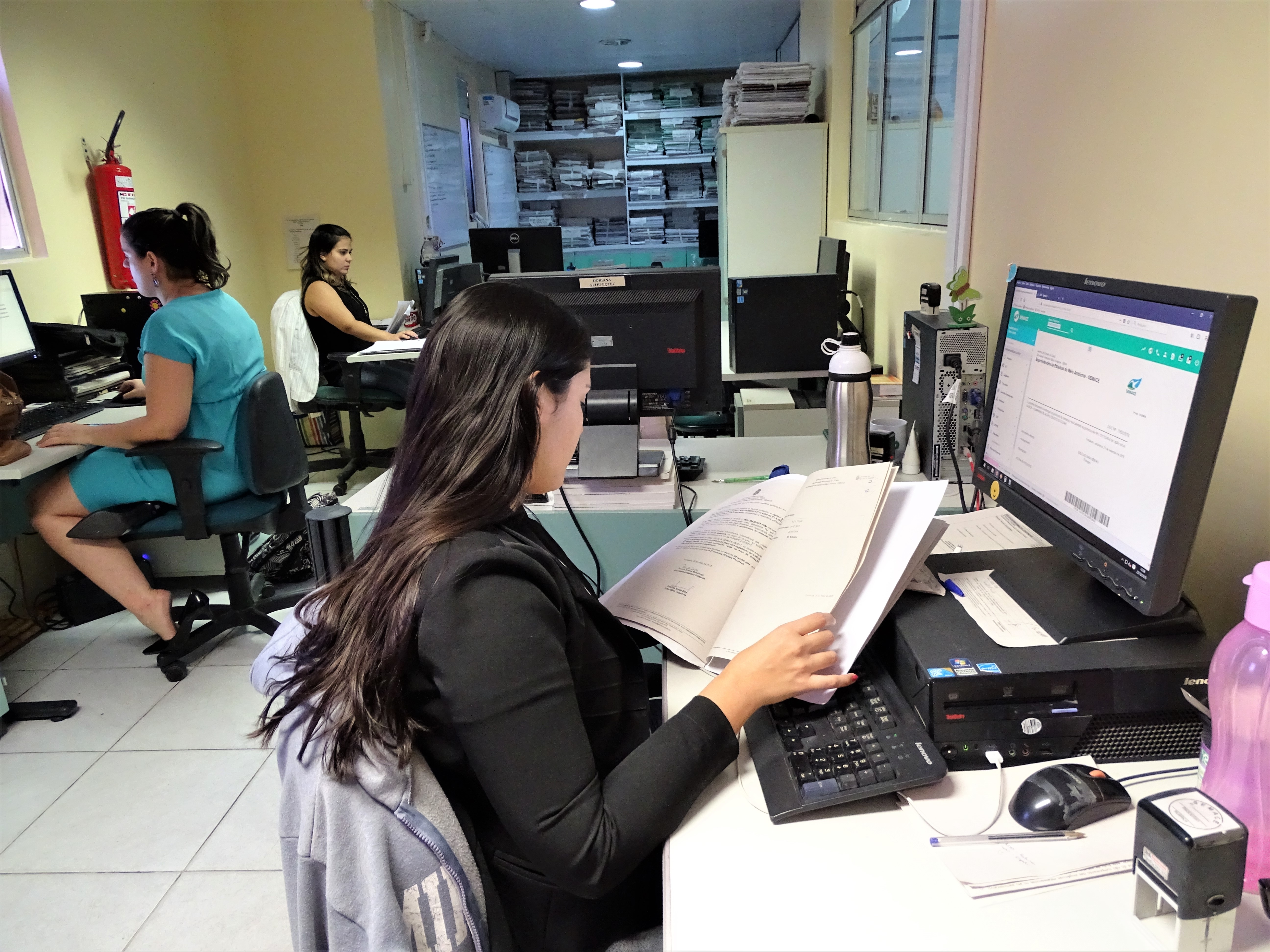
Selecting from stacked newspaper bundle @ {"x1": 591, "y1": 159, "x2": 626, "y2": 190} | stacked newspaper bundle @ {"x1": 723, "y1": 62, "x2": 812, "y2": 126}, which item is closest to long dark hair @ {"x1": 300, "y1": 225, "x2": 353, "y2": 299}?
stacked newspaper bundle @ {"x1": 723, "y1": 62, "x2": 812, "y2": 126}

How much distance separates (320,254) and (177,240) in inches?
67.4

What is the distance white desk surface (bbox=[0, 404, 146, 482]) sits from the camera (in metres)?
2.20

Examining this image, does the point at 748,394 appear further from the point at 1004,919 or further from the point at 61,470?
the point at 1004,919

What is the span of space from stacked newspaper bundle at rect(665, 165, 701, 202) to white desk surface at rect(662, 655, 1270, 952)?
655 cm

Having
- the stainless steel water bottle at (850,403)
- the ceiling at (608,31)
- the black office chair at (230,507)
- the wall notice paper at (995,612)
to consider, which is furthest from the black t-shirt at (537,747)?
the ceiling at (608,31)

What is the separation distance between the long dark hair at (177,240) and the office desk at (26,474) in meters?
0.46

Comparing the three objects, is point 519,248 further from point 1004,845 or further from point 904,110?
point 1004,845

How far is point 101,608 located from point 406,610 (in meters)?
2.80

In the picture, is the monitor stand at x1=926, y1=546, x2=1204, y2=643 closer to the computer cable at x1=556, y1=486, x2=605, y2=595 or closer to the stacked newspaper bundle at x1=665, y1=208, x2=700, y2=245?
the computer cable at x1=556, y1=486, x2=605, y2=595

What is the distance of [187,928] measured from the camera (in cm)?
167

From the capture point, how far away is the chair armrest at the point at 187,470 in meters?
2.42

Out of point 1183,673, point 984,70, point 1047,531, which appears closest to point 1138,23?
point 984,70

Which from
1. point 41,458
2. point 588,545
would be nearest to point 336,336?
point 41,458

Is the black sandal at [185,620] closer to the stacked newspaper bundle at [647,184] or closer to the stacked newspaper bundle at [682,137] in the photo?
the stacked newspaper bundle at [647,184]
